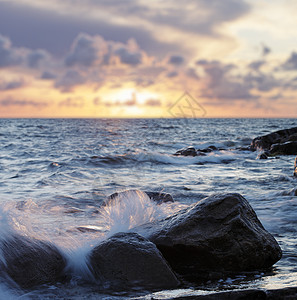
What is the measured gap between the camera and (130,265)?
11.1 feet

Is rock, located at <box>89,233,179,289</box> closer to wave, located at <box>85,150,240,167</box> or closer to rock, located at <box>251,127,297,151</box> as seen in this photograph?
wave, located at <box>85,150,240,167</box>

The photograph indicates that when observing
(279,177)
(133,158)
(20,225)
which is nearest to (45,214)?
(20,225)

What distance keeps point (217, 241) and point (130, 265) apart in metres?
0.98

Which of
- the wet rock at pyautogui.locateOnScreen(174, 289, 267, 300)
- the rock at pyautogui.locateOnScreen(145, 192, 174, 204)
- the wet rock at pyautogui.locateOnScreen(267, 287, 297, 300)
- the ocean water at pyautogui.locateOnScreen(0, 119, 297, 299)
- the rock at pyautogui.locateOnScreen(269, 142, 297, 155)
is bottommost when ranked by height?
the ocean water at pyautogui.locateOnScreen(0, 119, 297, 299)

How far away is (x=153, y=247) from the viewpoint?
357 centimetres

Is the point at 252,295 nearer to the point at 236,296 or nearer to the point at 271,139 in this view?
the point at 236,296

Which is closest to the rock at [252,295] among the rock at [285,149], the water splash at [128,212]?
the water splash at [128,212]

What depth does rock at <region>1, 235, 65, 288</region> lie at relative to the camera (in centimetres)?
334

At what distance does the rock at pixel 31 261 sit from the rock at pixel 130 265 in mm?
399

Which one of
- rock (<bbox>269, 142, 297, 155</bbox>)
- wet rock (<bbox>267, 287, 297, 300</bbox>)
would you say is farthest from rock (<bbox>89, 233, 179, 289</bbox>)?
rock (<bbox>269, 142, 297, 155</bbox>)

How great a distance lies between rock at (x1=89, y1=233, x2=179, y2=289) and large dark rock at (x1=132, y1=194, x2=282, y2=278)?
35 cm

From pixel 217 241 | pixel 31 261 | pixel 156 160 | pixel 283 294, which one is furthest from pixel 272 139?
pixel 283 294

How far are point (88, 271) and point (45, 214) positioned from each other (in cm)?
241

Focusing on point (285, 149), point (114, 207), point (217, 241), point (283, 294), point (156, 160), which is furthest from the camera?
point (285, 149)
